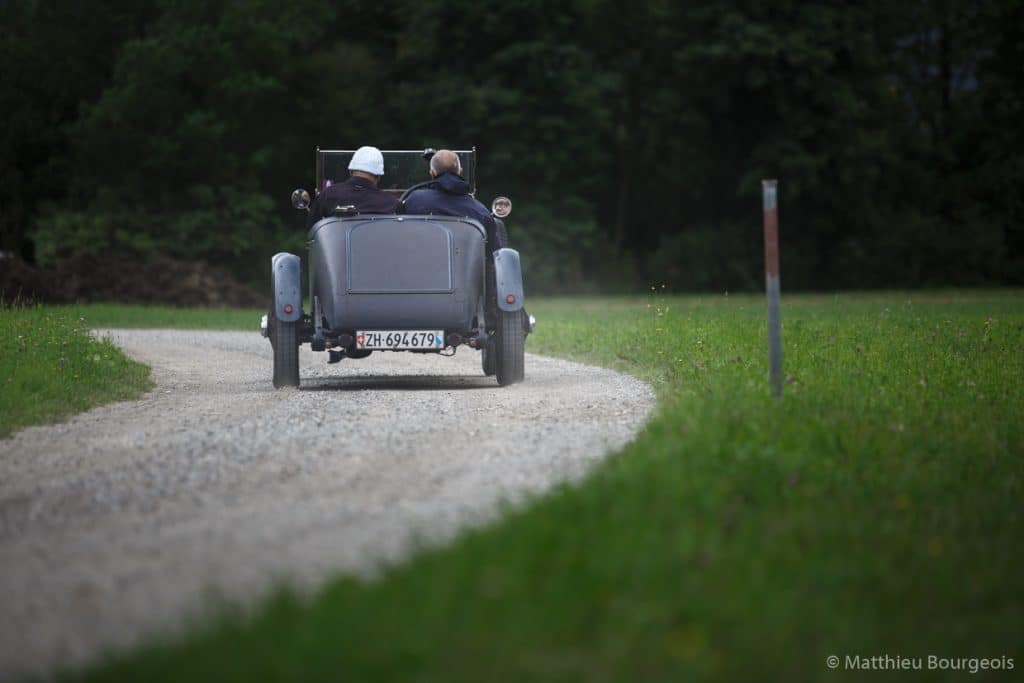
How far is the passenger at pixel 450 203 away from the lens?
1260 cm

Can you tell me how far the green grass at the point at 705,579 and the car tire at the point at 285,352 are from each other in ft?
A: 14.5

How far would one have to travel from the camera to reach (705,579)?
4648 millimetres

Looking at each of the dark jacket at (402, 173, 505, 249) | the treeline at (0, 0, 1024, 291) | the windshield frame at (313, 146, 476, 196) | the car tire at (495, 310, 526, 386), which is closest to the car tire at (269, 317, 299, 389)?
the dark jacket at (402, 173, 505, 249)

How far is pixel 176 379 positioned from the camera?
1361cm

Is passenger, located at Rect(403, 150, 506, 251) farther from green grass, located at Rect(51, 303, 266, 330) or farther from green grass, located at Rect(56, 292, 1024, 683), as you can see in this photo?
green grass, located at Rect(51, 303, 266, 330)

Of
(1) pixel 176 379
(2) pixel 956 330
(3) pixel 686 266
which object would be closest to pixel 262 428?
(1) pixel 176 379

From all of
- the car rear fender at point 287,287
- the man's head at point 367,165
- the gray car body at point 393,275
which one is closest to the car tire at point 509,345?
the gray car body at point 393,275

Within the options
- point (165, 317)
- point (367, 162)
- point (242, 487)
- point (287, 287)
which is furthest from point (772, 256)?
point (165, 317)

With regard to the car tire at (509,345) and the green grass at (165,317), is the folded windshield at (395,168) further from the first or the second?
the green grass at (165,317)

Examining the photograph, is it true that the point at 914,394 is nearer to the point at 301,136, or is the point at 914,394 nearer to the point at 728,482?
the point at 728,482

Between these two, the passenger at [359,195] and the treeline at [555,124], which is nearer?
the passenger at [359,195]

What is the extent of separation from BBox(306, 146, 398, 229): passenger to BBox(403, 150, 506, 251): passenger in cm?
22

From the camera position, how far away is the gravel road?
4.58m

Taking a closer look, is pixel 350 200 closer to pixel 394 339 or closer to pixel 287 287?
pixel 287 287
